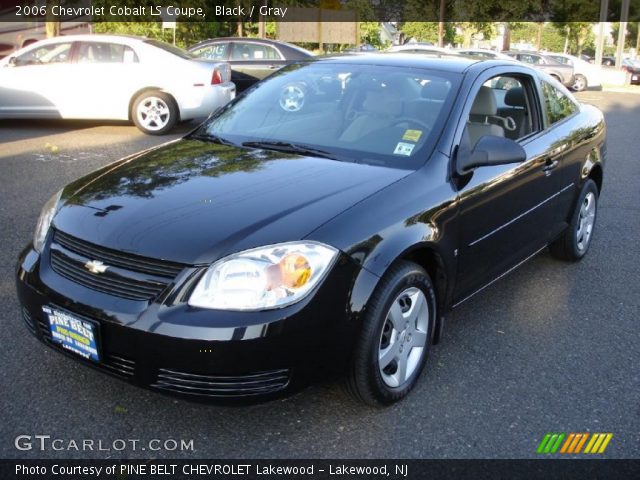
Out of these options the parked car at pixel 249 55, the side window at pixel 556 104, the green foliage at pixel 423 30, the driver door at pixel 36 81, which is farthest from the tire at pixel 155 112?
the green foliage at pixel 423 30

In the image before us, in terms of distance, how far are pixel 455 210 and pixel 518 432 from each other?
3.55 ft

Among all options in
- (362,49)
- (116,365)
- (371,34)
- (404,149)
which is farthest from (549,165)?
(371,34)

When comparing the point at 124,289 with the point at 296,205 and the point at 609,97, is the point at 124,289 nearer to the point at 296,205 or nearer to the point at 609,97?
the point at 296,205

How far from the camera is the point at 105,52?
Answer: 10.6m

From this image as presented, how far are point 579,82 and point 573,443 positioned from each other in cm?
2463

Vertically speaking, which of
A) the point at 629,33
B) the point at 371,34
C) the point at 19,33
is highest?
the point at 629,33

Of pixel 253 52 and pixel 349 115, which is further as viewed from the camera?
pixel 253 52

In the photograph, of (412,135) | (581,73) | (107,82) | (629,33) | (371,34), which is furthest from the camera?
(629,33)

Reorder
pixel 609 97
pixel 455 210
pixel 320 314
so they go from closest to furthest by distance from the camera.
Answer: pixel 320 314 < pixel 455 210 < pixel 609 97

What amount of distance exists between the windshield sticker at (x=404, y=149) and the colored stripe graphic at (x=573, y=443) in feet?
4.93

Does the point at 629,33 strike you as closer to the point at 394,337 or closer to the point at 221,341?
the point at 394,337

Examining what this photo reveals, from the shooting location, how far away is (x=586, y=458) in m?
2.91

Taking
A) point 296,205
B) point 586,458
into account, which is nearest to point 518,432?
point 586,458

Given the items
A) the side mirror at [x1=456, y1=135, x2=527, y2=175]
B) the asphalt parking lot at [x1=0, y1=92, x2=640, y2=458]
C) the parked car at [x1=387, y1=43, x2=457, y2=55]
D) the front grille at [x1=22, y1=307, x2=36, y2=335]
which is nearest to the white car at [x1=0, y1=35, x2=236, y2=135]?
the parked car at [x1=387, y1=43, x2=457, y2=55]
